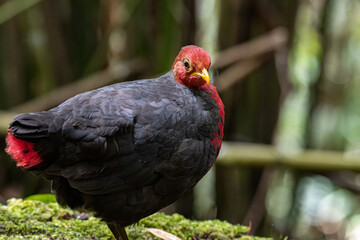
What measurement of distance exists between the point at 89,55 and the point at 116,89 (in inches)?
109

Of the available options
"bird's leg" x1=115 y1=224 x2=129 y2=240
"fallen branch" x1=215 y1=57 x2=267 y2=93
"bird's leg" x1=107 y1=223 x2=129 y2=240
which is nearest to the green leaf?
"bird's leg" x1=107 y1=223 x2=129 y2=240

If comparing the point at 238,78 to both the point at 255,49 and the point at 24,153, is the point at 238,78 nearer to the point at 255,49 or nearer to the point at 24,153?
the point at 255,49

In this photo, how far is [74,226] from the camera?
2861 mm

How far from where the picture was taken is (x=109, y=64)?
491 centimetres

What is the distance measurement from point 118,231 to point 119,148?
1.73ft

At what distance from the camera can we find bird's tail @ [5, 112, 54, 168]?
228 centimetres

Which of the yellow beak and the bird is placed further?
the yellow beak

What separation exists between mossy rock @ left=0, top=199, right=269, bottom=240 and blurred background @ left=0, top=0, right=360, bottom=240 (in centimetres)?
111

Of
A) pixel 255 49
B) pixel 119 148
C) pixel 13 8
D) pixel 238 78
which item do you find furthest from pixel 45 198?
pixel 255 49

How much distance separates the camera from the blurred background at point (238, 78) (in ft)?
14.1

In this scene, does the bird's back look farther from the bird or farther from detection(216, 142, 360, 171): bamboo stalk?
detection(216, 142, 360, 171): bamboo stalk

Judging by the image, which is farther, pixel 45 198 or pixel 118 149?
pixel 45 198

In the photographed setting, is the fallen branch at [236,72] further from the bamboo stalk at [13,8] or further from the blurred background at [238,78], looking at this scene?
the bamboo stalk at [13,8]

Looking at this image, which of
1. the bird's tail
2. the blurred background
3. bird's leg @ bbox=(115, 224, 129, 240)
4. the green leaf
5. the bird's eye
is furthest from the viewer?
the blurred background
